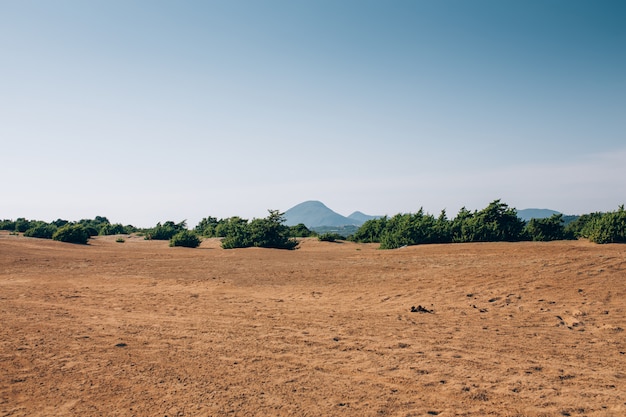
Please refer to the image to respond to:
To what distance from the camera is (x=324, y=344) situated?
657 centimetres

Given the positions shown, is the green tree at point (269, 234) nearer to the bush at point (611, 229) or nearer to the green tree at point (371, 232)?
the green tree at point (371, 232)

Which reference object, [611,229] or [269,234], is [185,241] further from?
[611,229]

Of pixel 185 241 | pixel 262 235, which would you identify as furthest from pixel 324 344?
pixel 185 241

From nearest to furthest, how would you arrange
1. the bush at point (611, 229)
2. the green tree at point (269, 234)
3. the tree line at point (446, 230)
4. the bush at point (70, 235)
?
the bush at point (611, 229) → the tree line at point (446, 230) → the green tree at point (269, 234) → the bush at point (70, 235)

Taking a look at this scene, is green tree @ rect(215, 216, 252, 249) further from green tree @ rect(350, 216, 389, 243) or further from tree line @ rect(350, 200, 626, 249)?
green tree @ rect(350, 216, 389, 243)

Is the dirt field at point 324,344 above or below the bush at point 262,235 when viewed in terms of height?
below

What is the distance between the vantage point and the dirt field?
4.52m

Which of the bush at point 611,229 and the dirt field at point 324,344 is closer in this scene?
the dirt field at point 324,344

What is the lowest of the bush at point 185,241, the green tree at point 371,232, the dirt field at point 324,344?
the dirt field at point 324,344

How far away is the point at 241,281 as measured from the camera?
527 inches

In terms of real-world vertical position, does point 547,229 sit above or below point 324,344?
above

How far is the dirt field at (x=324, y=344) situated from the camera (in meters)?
4.52

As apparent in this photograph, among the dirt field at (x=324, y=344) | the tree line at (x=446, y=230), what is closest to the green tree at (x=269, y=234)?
the tree line at (x=446, y=230)

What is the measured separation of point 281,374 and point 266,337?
1696 mm
